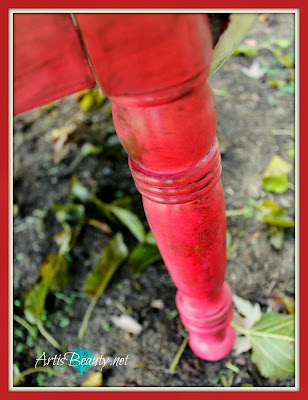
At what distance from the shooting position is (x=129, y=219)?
3.32ft

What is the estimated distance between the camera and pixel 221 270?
0.66 meters

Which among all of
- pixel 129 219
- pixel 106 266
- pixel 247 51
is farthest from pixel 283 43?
pixel 106 266

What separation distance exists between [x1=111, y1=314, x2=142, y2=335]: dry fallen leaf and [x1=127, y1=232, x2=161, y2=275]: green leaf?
11cm

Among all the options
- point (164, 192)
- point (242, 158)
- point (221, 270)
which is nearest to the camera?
point (164, 192)

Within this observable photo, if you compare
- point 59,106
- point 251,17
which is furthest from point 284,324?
point 59,106

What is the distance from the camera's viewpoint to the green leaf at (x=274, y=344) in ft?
2.54

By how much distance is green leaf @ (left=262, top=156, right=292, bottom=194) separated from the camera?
3.62 feet

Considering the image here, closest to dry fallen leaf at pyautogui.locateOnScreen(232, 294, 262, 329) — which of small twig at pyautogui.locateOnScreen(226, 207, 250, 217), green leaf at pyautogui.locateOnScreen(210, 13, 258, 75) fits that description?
small twig at pyautogui.locateOnScreen(226, 207, 250, 217)

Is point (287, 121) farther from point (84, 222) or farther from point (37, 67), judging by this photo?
point (37, 67)

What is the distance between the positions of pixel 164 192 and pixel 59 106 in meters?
1.20

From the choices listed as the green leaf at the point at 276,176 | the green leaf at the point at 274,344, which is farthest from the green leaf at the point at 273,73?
the green leaf at the point at 274,344

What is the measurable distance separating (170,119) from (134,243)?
0.68 metres

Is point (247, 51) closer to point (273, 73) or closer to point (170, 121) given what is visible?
point (273, 73)

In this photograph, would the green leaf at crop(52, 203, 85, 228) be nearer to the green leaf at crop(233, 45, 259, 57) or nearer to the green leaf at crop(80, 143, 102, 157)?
the green leaf at crop(80, 143, 102, 157)
